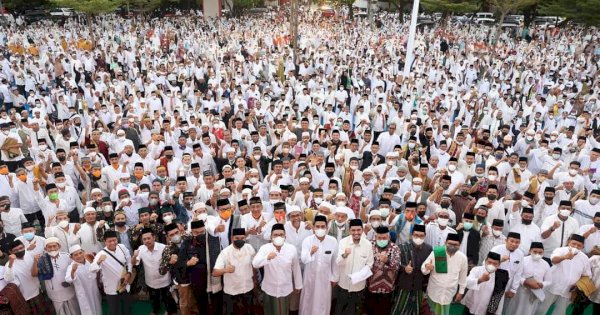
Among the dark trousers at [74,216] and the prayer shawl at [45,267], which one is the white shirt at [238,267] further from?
the dark trousers at [74,216]

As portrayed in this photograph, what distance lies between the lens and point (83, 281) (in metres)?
4.50

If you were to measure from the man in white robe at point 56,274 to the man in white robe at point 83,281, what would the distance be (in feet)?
0.31

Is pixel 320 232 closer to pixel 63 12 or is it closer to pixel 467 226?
pixel 467 226

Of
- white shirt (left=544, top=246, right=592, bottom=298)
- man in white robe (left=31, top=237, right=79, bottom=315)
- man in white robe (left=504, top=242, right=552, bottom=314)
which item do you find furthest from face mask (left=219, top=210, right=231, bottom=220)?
white shirt (left=544, top=246, right=592, bottom=298)

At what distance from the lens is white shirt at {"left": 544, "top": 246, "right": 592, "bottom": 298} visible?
4.55 metres

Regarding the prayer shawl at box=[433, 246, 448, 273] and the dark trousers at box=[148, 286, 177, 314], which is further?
the dark trousers at box=[148, 286, 177, 314]

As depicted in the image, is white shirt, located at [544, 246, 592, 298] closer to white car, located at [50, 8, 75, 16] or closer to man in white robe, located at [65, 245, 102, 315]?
man in white robe, located at [65, 245, 102, 315]

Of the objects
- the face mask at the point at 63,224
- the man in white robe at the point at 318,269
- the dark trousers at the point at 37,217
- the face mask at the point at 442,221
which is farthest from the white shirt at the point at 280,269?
the dark trousers at the point at 37,217

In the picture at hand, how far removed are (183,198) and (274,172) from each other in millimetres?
1381

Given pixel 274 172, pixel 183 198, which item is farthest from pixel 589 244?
pixel 183 198

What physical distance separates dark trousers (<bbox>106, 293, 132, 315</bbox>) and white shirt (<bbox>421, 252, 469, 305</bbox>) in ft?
10.0

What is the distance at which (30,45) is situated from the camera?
16.9 m

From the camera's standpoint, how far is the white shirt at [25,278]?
14.1 ft

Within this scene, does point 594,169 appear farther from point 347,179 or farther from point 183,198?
point 183,198
